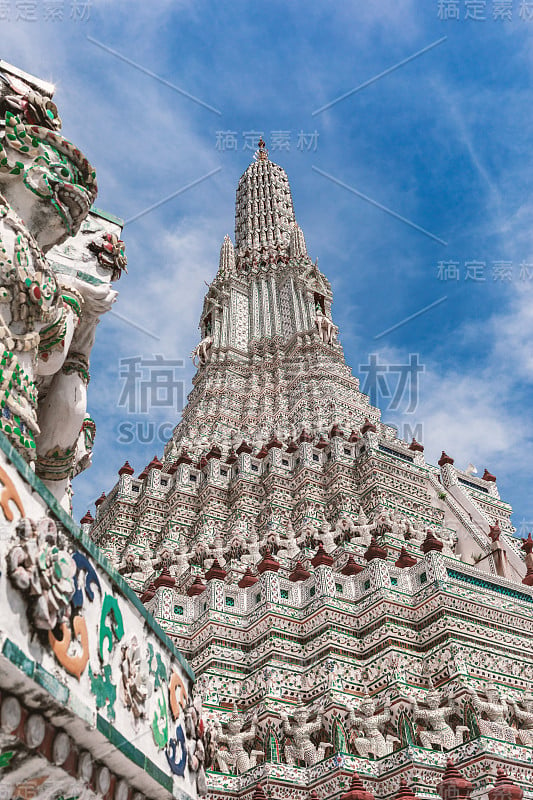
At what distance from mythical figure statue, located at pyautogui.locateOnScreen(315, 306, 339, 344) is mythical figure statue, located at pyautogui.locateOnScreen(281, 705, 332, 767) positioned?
24.6m

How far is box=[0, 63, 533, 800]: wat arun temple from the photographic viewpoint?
12.2 ft

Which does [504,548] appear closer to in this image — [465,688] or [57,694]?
[465,688]

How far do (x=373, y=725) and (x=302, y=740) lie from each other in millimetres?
1188

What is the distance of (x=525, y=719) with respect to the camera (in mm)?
12273

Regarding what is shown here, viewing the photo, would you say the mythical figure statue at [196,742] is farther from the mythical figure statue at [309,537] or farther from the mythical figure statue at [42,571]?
the mythical figure statue at [309,537]

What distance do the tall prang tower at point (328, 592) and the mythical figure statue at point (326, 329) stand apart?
368 centimetres

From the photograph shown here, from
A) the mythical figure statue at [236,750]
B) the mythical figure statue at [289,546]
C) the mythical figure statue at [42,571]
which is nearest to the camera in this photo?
the mythical figure statue at [42,571]

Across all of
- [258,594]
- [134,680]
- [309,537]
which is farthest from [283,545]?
[134,680]

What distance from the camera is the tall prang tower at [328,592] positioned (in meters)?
11.4

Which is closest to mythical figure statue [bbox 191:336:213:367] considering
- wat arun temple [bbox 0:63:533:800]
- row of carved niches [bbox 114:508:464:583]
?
wat arun temple [bbox 0:63:533:800]

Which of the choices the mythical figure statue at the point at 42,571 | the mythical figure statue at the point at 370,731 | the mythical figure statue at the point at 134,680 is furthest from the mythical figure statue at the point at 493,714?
the mythical figure statue at the point at 42,571

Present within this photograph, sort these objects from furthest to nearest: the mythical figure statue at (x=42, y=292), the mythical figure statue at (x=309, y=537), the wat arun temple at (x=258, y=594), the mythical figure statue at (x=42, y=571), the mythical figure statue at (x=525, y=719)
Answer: the mythical figure statue at (x=309, y=537)
the mythical figure statue at (x=525, y=719)
the mythical figure statue at (x=42, y=292)
the wat arun temple at (x=258, y=594)
the mythical figure statue at (x=42, y=571)

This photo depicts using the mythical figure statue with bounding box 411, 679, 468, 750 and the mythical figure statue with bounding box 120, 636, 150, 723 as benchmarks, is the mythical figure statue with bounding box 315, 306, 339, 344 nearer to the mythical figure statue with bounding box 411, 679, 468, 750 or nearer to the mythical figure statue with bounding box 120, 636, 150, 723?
the mythical figure statue with bounding box 411, 679, 468, 750

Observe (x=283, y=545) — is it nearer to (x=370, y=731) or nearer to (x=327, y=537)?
(x=327, y=537)
